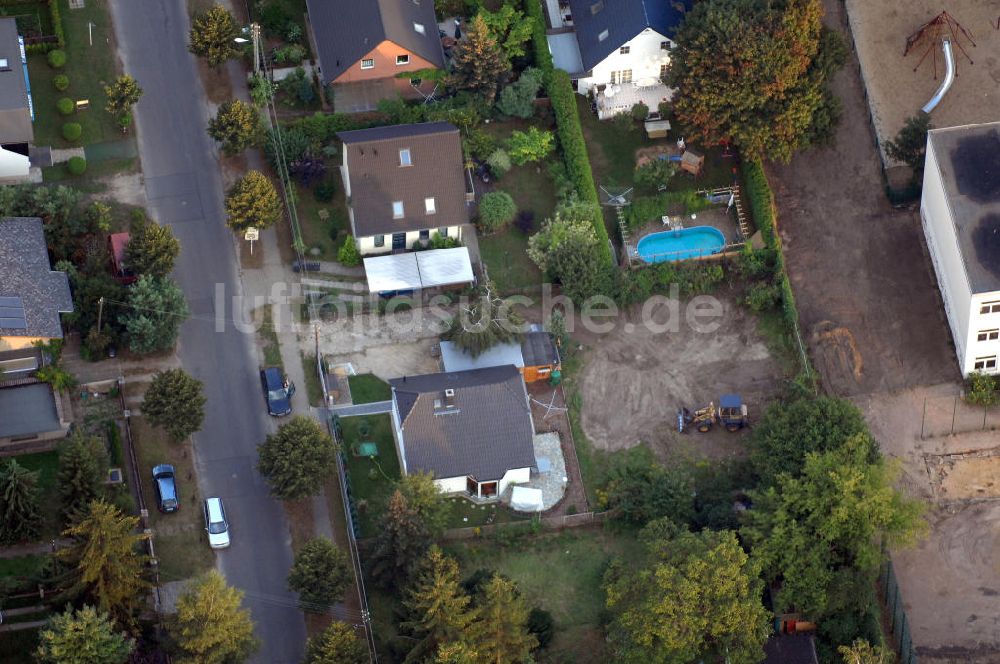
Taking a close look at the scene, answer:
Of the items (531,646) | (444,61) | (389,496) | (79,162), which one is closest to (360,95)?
(444,61)

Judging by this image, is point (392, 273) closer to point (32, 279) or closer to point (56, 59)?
point (32, 279)

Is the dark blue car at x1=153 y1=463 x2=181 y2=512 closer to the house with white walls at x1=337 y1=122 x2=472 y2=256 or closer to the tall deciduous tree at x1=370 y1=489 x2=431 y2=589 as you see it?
the tall deciduous tree at x1=370 y1=489 x2=431 y2=589

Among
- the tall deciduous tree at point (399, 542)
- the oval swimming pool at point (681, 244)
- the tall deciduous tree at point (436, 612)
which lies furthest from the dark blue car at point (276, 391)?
the oval swimming pool at point (681, 244)

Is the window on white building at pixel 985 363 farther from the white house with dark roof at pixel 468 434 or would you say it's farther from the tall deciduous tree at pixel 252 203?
the tall deciduous tree at pixel 252 203

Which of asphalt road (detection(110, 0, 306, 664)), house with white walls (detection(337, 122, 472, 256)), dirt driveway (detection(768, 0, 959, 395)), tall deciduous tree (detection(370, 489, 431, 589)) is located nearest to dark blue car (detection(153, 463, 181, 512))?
asphalt road (detection(110, 0, 306, 664))

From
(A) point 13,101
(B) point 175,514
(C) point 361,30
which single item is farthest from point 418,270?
(A) point 13,101

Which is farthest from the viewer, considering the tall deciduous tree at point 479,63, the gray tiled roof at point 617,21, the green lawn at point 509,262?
the gray tiled roof at point 617,21

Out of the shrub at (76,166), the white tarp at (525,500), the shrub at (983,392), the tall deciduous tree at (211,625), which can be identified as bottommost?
the tall deciduous tree at (211,625)

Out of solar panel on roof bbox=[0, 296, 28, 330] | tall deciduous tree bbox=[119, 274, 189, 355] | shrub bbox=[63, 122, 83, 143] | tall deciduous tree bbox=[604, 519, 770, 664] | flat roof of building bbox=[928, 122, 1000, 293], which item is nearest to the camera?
tall deciduous tree bbox=[604, 519, 770, 664]

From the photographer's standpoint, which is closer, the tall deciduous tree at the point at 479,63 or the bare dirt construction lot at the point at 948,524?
the bare dirt construction lot at the point at 948,524
